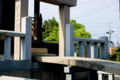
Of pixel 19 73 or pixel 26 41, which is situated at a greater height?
pixel 26 41

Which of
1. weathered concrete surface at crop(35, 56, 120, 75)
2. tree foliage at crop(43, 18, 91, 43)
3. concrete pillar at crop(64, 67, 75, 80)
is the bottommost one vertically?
concrete pillar at crop(64, 67, 75, 80)

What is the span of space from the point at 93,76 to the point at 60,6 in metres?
5.47

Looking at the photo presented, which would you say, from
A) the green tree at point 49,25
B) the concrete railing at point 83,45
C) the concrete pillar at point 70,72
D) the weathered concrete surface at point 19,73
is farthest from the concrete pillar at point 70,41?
the green tree at point 49,25

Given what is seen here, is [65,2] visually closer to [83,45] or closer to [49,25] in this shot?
[83,45]

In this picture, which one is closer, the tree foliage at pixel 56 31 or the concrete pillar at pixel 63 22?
the concrete pillar at pixel 63 22

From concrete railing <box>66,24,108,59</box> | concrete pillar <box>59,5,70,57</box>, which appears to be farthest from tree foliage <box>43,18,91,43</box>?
concrete pillar <box>59,5,70,57</box>

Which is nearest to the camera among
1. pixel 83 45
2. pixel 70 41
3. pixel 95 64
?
→ pixel 95 64

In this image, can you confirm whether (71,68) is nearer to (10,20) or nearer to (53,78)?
(53,78)

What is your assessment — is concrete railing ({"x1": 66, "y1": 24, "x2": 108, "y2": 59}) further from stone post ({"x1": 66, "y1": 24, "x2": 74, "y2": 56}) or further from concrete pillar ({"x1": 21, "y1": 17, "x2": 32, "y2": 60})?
concrete pillar ({"x1": 21, "y1": 17, "x2": 32, "y2": 60})

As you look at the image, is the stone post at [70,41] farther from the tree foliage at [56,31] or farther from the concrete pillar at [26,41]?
the tree foliage at [56,31]

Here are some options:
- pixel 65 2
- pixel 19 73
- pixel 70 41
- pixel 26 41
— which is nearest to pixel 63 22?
pixel 65 2

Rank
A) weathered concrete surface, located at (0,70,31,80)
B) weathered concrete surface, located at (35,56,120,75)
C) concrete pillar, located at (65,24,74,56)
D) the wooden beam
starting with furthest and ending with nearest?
concrete pillar, located at (65,24,74,56) → weathered concrete surface, located at (0,70,31,80) → the wooden beam → weathered concrete surface, located at (35,56,120,75)

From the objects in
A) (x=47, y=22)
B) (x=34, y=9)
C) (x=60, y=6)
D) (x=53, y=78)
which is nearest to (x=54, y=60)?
(x=53, y=78)

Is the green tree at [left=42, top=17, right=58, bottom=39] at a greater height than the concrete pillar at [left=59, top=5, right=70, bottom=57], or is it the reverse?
the green tree at [left=42, top=17, right=58, bottom=39]
